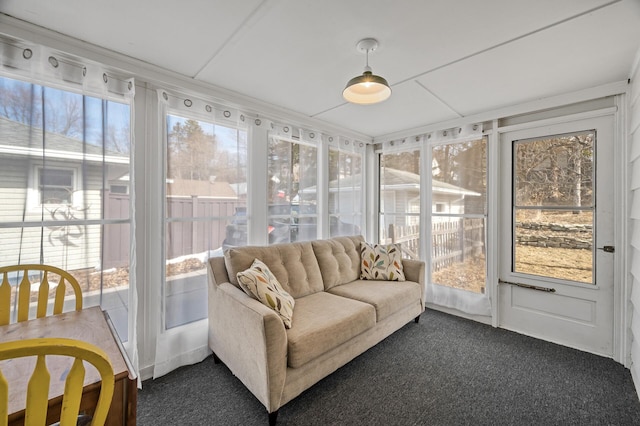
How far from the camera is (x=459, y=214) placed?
329 centimetres

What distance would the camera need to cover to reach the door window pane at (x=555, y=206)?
2.56 metres

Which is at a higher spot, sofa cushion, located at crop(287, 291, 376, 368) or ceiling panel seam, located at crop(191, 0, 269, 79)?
ceiling panel seam, located at crop(191, 0, 269, 79)

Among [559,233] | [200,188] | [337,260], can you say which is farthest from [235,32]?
[559,233]

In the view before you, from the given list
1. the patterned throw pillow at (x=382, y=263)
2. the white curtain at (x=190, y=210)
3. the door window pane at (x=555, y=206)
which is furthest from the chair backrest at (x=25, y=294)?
the door window pane at (x=555, y=206)

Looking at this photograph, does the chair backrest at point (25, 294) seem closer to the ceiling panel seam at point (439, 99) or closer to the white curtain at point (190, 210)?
the white curtain at point (190, 210)

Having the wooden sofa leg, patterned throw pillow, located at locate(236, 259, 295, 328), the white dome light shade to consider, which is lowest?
the wooden sofa leg

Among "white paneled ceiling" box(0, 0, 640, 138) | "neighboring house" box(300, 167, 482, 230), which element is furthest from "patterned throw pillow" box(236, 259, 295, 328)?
"white paneled ceiling" box(0, 0, 640, 138)

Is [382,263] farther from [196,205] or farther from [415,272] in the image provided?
[196,205]

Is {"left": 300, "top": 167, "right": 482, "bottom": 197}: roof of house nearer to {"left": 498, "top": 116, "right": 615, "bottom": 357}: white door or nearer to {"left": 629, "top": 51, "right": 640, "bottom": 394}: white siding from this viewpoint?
{"left": 498, "top": 116, "right": 615, "bottom": 357}: white door

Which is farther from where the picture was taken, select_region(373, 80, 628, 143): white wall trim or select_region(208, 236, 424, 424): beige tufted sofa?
select_region(373, 80, 628, 143): white wall trim

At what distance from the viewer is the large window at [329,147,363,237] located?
3.65m

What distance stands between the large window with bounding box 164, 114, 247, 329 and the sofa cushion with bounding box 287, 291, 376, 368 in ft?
3.05

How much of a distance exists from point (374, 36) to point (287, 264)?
1906mm

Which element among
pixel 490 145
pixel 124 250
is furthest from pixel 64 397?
pixel 490 145
